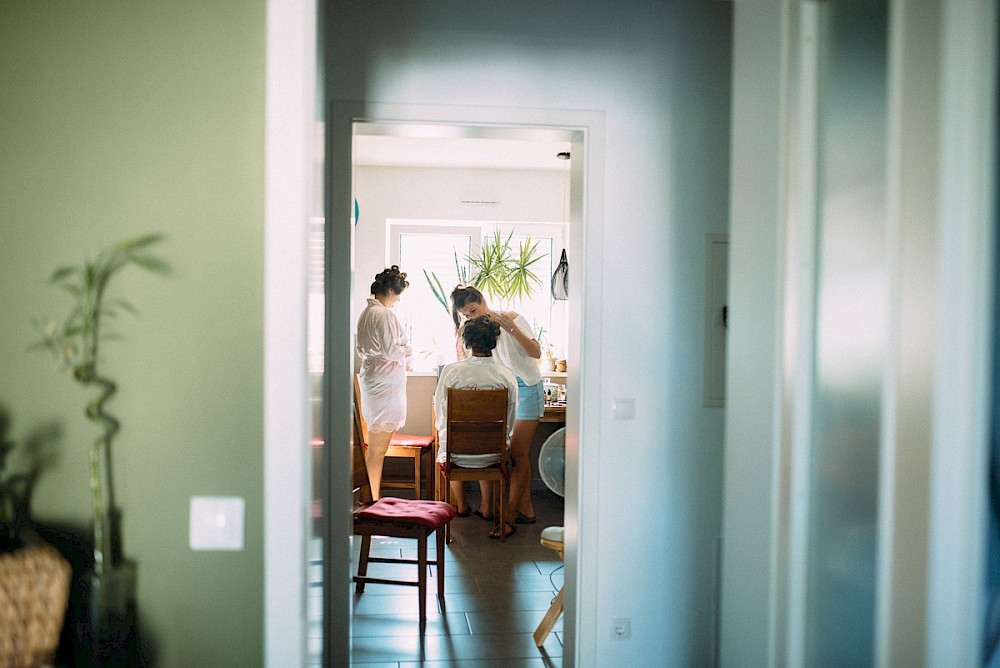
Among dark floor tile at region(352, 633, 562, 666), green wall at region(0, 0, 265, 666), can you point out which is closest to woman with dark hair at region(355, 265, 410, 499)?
dark floor tile at region(352, 633, 562, 666)

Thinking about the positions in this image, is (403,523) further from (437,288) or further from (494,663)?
(437,288)

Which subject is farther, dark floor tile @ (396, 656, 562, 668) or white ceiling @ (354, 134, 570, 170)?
white ceiling @ (354, 134, 570, 170)

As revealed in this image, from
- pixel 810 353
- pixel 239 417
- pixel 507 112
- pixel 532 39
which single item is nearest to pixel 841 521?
pixel 810 353

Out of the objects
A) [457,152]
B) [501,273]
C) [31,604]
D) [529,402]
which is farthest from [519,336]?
[31,604]

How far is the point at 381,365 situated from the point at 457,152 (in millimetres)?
1933

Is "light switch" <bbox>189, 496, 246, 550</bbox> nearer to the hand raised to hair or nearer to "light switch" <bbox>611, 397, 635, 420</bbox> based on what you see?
"light switch" <bbox>611, 397, 635, 420</bbox>

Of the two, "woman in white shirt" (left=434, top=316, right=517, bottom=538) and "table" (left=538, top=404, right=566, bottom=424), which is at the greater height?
"woman in white shirt" (left=434, top=316, right=517, bottom=538)

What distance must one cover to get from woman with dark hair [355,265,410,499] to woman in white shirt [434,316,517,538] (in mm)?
531

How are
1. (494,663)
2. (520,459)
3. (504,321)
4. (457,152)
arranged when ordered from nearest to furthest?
(494,663)
(504,321)
(520,459)
(457,152)

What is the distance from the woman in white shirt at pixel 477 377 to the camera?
15.2 ft

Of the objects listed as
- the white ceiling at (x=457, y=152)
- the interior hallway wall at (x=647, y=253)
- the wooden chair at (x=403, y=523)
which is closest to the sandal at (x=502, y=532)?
the wooden chair at (x=403, y=523)

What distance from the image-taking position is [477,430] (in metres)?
4.54

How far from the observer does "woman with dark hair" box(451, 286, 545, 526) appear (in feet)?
16.8

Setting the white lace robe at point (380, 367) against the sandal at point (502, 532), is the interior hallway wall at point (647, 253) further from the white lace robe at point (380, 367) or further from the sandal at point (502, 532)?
the white lace robe at point (380, 367)
